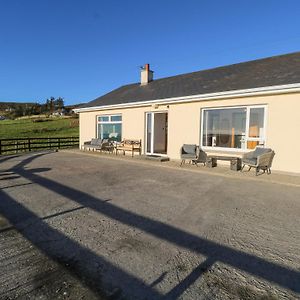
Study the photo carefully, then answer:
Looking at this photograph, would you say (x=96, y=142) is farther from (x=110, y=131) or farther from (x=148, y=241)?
(x=148, y=241)

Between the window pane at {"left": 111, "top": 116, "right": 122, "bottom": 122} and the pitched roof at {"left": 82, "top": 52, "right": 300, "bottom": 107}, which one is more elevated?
the pitched roof at {"left": 82, "top": 52, "right": 300, "bottom": 107}

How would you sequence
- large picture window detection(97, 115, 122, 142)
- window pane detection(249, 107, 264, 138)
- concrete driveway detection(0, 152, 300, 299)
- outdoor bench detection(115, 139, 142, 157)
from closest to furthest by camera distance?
concrete driveway detection(0, 152, 300, 299) → window pane detection(249, 107, 264, 138) → outdoor bench detection(115, 139, 142, 157) → large picture window detection(97, 115, 122, 142)

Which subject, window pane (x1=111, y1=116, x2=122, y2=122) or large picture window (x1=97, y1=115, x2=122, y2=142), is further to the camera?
large picture window (x1=97, y1=115, x2=122, y2=142)

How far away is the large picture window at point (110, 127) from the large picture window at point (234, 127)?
5.39 m

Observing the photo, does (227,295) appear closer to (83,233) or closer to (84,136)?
A: (83,233)

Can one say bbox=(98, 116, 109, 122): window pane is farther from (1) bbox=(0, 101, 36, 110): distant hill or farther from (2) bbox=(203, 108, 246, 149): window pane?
(1) bbox=(0, 101, 36, 110): distant hill

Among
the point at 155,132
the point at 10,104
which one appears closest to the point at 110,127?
the point at 155,132

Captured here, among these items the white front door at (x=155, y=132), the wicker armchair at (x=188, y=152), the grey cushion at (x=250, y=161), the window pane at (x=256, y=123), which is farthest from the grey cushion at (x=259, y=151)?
the white front door at (x=155, y=132)

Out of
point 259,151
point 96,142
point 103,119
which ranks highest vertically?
point 103,119

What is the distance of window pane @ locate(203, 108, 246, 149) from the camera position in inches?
365

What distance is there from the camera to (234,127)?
31.1 ft

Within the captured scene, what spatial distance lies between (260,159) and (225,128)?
2.24 meters

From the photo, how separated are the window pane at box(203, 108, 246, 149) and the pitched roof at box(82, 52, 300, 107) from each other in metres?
0.86

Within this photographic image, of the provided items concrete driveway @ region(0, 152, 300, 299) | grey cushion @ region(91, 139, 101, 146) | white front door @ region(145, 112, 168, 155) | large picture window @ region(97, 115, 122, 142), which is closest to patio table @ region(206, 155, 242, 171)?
concrete driveway @ region(0, 152, 300, 299)
